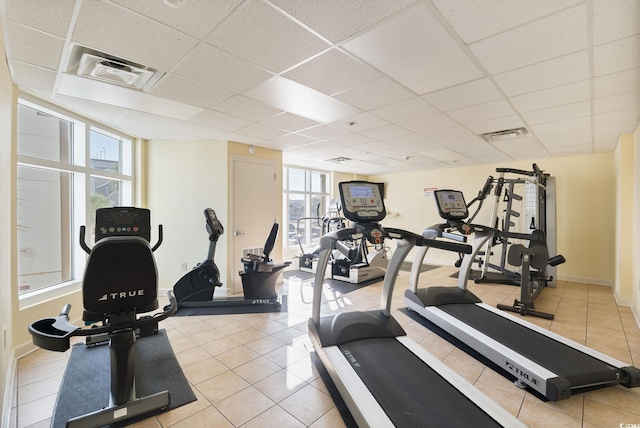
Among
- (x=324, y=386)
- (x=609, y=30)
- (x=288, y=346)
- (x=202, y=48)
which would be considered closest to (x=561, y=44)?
(x=609, y=30)

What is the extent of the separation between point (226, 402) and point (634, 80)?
4252 millimetres

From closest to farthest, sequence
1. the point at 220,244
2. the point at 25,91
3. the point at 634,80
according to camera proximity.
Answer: the point at 634,80 → the point at 25,91 → the point at 220,244

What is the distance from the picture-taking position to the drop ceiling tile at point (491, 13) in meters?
1.57

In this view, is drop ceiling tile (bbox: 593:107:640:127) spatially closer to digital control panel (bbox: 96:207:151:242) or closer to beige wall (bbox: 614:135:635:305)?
beige wall (bbox: 614:135:635:305)

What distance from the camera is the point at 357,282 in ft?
17.4

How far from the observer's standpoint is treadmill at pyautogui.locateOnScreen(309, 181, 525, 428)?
1.66 meters

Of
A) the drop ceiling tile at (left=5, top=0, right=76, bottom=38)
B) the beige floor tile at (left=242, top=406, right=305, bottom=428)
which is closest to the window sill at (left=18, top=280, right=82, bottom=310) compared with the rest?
the drop ceiling tile at (left=5, top=0, right=76, bottom=38)

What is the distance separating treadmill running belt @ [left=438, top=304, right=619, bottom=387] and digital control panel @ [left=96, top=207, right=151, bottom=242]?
334 centimetres

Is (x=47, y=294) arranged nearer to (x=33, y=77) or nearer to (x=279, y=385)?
(x=33, y=77)

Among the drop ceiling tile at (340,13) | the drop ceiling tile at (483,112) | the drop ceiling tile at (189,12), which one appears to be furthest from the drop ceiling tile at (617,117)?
the drop ceiling tile at (189,12)

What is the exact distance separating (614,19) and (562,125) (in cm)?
241

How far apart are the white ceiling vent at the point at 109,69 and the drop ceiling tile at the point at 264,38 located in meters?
0.91

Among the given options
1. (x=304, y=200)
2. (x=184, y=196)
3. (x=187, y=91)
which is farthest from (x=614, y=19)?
(x=304, y=200)

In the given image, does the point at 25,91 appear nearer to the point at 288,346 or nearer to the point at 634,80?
the point at 288,346
